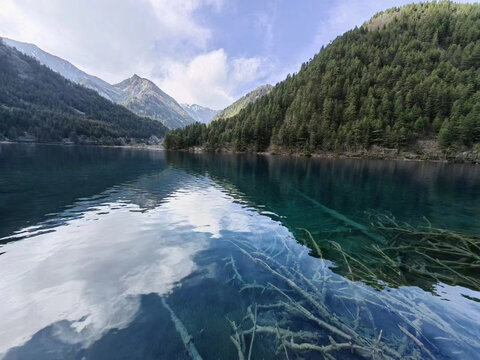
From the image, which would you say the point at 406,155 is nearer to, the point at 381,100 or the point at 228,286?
the point at 381,100

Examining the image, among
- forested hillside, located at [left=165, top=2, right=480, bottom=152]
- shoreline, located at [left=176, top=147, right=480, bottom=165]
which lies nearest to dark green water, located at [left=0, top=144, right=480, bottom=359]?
shoreline, located at [left=176, top=147, right=480, bottom=165]

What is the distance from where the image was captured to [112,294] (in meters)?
8.93

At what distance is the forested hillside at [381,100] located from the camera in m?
118

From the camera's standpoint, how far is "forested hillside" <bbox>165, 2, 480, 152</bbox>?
117500 millimetres

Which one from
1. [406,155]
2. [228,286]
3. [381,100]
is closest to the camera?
[228,286]

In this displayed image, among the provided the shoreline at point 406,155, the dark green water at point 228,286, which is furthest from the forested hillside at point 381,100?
the dark green water at point 228,286

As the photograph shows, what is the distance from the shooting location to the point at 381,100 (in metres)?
137

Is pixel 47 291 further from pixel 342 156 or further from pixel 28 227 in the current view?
pixel 342 156

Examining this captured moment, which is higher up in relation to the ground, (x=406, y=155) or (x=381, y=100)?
(x=381, y=100)

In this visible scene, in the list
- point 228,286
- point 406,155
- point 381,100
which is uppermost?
point 381,100

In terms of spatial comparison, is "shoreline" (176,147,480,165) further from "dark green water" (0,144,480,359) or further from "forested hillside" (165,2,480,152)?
"dark green water" (0,144,480,359)

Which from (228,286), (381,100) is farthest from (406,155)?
(228,286)

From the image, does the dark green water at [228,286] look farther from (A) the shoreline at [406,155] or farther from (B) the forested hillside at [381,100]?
(B) the forested hillside at [381,100]

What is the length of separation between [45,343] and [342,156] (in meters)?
145
